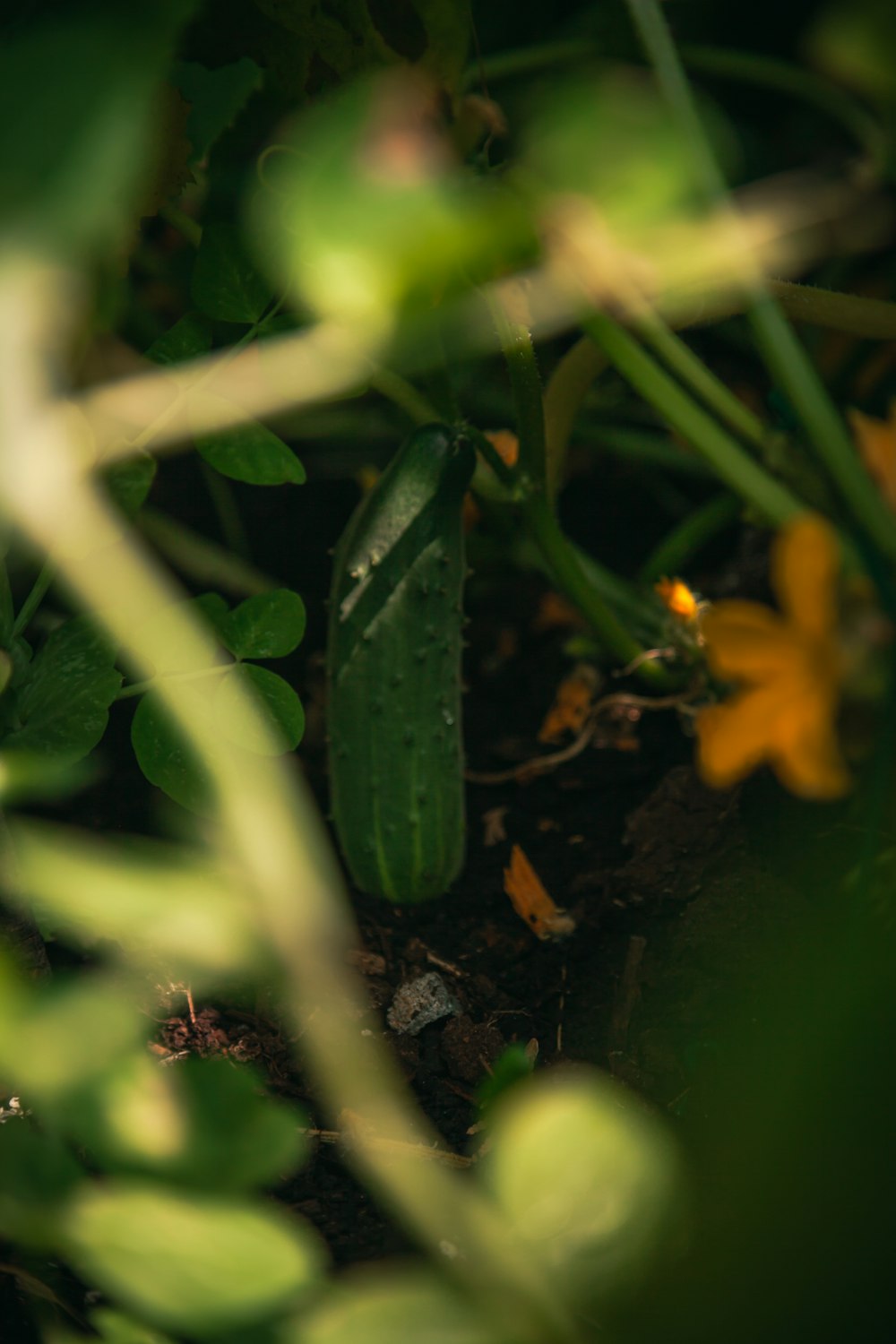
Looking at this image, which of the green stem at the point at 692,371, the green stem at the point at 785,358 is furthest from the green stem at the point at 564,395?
the green stem at the point at 785,358

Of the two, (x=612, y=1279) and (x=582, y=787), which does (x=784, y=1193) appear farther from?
(x=582, y=787)

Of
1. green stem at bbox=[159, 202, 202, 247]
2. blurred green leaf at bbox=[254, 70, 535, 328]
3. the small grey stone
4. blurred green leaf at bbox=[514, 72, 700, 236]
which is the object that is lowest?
the small grey stone

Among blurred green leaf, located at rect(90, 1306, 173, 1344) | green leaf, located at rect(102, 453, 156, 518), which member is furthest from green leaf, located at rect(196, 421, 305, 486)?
blurred green leaf, located at rect(90, 1306, 173, 1344)

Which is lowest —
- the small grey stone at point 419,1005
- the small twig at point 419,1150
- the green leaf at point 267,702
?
the small grey stone at point 419,1005

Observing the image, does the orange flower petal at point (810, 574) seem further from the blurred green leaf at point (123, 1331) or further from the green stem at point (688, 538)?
the green stem at point (688, 538)

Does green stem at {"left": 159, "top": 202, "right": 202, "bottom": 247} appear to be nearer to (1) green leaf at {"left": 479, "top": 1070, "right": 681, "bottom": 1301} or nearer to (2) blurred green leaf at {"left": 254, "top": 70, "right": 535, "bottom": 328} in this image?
(2) blurred green leaf at {"left": 254, "top": 70, "right": 535, "bottom": 328}

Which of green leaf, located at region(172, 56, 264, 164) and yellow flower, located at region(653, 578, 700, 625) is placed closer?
green leaf, located at region(172, 56, 264, 164)
